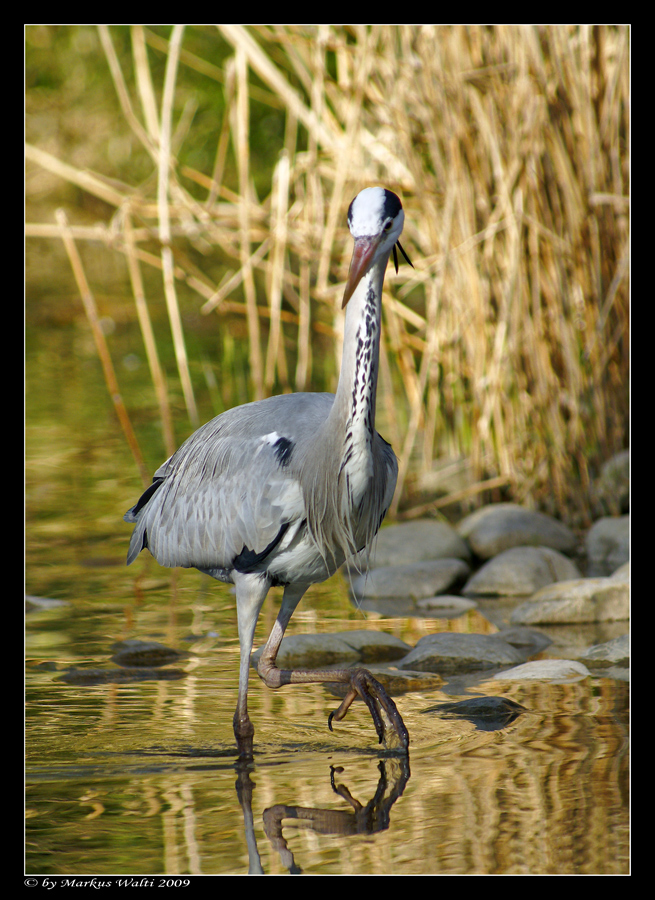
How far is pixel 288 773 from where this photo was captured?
14.9 ft

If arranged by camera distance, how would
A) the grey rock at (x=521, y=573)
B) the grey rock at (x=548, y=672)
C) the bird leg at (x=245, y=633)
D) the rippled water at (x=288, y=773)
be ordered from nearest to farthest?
1. the rippled water at (x=288, y=773)
2. the bird leg at (x=245, y=633)
3. the grey rock at (x=548, y=672)
4. the grey rock at (x=521, y=573)

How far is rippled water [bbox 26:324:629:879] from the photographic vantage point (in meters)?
3.84

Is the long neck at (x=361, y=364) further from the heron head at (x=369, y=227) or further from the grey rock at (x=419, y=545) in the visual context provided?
the grey rock at (x=419, y=545)

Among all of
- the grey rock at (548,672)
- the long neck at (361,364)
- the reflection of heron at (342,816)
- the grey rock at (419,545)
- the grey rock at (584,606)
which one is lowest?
the reflection of heron at (342,816)

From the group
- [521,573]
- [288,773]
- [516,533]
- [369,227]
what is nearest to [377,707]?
[288,773]

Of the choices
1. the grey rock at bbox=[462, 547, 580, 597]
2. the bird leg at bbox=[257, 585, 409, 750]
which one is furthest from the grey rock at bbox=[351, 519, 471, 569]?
the bird leg at bbox=[257, 585, 409, 750]

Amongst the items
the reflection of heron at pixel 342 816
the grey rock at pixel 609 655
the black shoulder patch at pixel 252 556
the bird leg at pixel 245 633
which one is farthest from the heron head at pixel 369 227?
the grey rock at pixel 609 655

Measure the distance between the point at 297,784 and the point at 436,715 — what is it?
36.0 inches

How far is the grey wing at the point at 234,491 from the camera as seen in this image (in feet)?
15.4

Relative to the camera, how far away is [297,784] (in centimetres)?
443

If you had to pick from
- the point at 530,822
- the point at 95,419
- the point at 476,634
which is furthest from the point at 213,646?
the point at 95,419

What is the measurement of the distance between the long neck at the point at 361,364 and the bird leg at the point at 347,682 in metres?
1.00

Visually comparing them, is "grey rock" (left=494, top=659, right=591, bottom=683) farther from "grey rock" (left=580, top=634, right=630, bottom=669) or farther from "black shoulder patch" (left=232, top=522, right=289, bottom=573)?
"black shoulder patch" (left=232, top=522, right=289, bottom=573)

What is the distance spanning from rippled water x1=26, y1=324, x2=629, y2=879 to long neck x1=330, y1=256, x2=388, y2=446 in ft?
4.49
